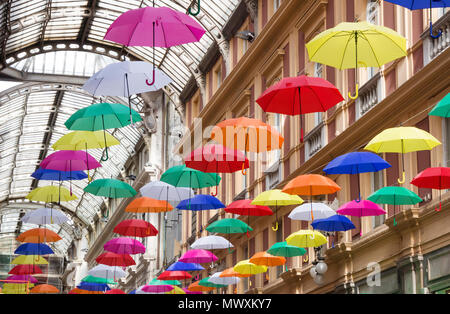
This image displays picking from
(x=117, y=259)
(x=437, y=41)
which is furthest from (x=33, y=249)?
(x=437, y=41)

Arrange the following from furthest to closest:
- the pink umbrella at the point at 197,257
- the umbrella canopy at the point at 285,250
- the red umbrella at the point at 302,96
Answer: the pink umbrella at the point at 197,257 < the umbrella canopy at the point at 285,250 < the red umbrella at the point at 302,96

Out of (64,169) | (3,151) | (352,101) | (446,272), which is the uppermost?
(3,151)

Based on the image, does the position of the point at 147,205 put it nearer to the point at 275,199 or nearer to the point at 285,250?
the point at 285,250

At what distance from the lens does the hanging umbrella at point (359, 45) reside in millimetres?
12477

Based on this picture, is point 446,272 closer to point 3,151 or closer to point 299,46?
point 299,46

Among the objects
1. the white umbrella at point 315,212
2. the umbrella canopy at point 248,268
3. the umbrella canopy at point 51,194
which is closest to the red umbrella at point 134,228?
the umbrella canopy at point 51,194

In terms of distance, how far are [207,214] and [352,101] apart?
1564cm

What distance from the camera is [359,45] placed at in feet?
42.2

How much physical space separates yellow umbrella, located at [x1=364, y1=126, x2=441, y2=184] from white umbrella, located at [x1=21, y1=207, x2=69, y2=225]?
1336cm

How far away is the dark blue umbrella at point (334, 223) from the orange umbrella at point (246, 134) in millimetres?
2310

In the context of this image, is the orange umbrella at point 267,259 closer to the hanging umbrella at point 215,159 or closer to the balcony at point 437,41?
the hanging umbrella at point 215,159

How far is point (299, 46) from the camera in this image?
24.5 m

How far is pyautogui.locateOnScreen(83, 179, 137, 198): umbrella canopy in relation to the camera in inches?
829
